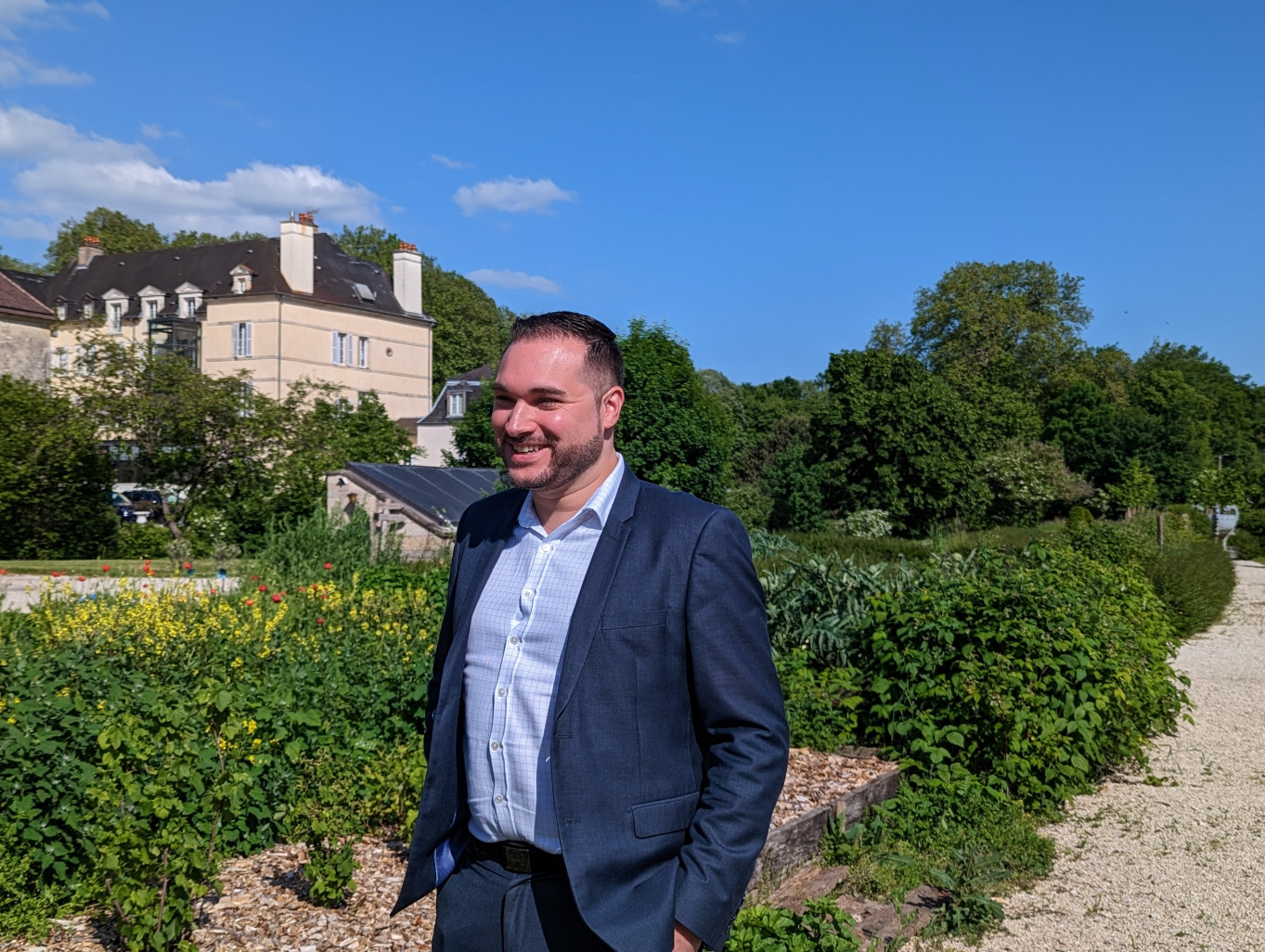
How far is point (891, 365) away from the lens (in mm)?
32031

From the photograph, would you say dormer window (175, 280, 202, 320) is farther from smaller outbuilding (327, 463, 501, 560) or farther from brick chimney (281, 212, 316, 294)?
smaller outbuilding (327, 463, 501, 560)

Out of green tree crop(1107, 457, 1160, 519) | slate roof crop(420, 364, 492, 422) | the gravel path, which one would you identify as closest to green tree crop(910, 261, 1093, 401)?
green tree crop(1107, 457, 1160, 519)

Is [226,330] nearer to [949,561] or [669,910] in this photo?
[949,561]

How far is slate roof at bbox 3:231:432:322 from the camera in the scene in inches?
1752

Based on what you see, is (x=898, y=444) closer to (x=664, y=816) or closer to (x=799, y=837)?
(x=799, y=837)

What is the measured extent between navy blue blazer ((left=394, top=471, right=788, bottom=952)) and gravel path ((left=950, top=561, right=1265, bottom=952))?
3.19m

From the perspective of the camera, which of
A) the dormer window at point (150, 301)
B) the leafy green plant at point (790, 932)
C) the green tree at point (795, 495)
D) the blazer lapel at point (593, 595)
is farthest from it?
the dormer window at point (150, 301)

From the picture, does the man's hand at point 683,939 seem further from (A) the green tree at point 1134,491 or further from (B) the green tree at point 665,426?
(A) the green tree at point 1134,491

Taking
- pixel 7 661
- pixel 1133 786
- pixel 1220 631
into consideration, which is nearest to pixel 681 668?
pixel 7 661

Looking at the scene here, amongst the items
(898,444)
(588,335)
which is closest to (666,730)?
(588,335)

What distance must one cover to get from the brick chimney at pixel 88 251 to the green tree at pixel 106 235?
8.45 metres

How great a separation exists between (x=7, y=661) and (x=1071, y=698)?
18.6 feet

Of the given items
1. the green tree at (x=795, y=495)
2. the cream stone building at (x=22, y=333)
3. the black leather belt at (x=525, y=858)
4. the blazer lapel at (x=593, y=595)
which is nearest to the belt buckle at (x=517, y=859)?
the black leather belt at (x=525, y=858)

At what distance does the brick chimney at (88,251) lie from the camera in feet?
166
